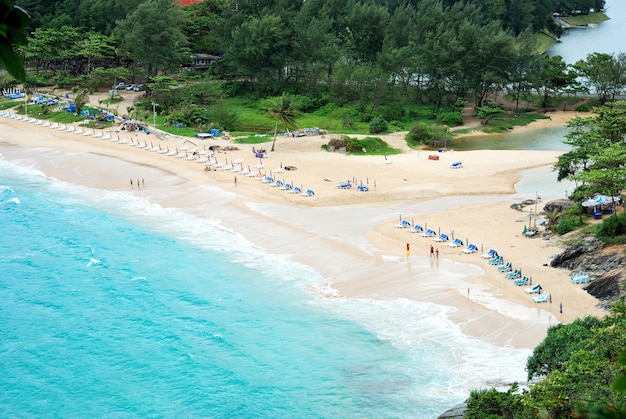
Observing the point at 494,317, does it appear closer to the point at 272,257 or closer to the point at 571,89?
the point at 272,257

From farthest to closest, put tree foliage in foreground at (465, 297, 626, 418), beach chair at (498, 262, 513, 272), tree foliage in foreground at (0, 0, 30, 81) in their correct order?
beach chair at (498, 262, 513, 272), tree foliage in foreground at (465, 297, 626, 418), tree foliage in foreground at (0, 0, 30, 81)

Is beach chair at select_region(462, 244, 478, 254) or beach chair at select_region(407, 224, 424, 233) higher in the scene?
beach chair at select_region(407, 224, 424, 233)

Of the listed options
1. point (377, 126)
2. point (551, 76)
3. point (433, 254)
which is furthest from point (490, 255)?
point (551, 76)

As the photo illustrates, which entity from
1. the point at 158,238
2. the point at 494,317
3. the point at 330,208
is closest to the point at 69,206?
the point at 158,238

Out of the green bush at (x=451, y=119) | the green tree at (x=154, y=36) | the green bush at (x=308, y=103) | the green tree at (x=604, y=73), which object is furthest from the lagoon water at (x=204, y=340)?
the green tree at (x=604, y=73)

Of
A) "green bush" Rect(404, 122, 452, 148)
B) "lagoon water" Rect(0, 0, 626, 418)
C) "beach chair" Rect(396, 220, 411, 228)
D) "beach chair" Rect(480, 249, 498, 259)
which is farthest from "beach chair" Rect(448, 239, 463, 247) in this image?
"green bush" Rect(404, 122, 452, 148)

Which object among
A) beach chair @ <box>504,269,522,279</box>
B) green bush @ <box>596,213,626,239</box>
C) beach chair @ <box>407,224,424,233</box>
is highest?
green bush @ <box>596,213,626,239</box>

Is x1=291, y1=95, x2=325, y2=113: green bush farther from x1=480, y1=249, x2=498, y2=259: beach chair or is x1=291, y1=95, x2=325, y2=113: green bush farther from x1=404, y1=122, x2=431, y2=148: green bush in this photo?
x1=480, y1=249, x2=498, y2=259: beach chair

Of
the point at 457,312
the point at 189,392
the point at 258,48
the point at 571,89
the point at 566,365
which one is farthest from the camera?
the point at 571,89
